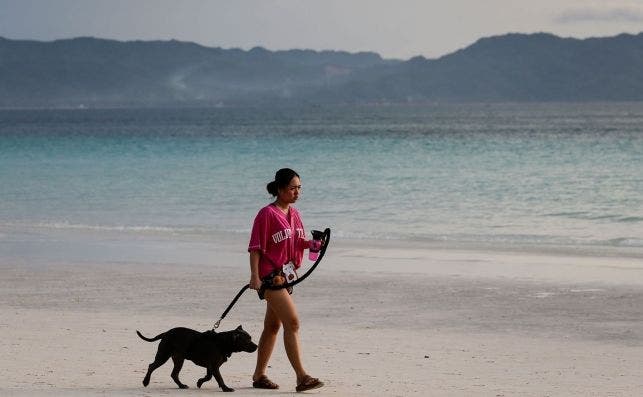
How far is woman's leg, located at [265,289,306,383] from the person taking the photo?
705 cm

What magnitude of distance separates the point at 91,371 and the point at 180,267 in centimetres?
685

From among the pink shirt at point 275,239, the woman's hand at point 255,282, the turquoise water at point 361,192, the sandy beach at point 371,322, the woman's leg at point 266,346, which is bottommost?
the turquoise water at point 361,192

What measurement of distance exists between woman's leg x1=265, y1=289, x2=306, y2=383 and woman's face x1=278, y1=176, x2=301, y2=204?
1.86 feet

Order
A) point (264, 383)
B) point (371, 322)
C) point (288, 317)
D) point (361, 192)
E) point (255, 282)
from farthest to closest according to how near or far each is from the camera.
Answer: point (361, 192)
point (371, 322)
point (264, 383)
point (288, 317)
point (255, 282)

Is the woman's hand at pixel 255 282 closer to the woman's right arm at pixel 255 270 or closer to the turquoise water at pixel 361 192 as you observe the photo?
the woman's right arm at pixel 255 270

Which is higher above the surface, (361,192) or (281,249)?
(281,249)

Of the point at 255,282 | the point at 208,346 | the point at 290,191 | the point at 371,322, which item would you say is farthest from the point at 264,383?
the point at 371,322

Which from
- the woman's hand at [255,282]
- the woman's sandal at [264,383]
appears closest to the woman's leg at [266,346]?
the woman's sandal at [264,383]

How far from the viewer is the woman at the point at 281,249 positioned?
698 cm

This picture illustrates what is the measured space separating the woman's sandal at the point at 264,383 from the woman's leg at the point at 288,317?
0.27m

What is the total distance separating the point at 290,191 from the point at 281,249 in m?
0.36

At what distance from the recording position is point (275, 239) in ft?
22.9

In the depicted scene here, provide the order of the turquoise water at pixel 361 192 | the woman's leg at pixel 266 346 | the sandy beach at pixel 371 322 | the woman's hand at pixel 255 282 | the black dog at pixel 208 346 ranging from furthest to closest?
the turquoise water at pixel 361 192
the sandy beach at pixel 371 322
the woman's leg at pixel 266 346
the black dog at pixel 208 346
the woman's hand at pixel 255 282

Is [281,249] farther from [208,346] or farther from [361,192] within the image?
[361,192]
